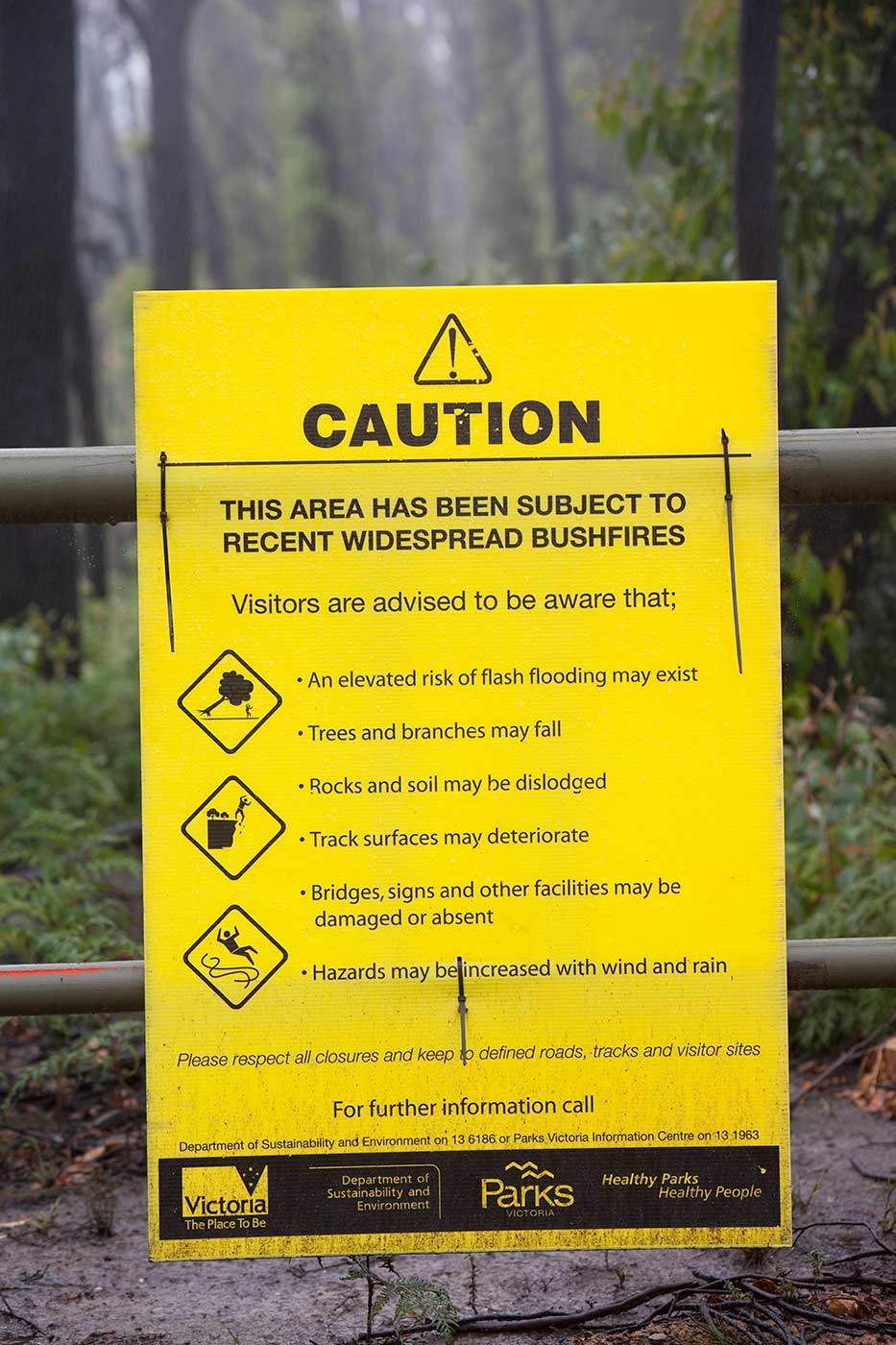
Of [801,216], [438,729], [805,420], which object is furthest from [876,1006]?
[801,216]

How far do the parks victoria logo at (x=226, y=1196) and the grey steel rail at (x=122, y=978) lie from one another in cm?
25

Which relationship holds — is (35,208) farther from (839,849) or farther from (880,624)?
(839,849)

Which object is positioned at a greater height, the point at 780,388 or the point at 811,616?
the point at 780,388

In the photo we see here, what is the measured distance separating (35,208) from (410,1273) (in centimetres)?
609

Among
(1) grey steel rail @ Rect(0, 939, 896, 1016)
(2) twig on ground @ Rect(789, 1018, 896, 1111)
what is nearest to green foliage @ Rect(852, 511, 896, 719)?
(2) twig on ground @ Rect(789, 1018, 896, 1111)

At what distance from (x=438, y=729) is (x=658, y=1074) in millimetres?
572

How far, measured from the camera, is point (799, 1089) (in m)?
3.55

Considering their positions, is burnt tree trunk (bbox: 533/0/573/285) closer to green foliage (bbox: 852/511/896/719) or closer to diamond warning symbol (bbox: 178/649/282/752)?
green foliage (bbox: 852/511/896/719)

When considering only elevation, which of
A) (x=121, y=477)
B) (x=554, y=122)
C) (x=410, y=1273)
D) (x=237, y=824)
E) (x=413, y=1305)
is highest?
(x=554, y=122)

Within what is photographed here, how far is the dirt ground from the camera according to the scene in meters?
2.11

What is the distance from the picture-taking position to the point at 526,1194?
1850 millimetres

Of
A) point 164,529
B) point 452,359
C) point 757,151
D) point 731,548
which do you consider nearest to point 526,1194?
point 731,548

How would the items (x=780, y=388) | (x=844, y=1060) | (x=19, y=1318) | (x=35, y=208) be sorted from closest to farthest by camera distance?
(x=19, y=1318), (x=844, y=1060), (x=780, y=388), (x=35, y=208)

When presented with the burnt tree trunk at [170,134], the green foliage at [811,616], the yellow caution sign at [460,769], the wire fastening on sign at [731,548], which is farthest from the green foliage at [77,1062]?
the burnt tree trunk at [170,134]
